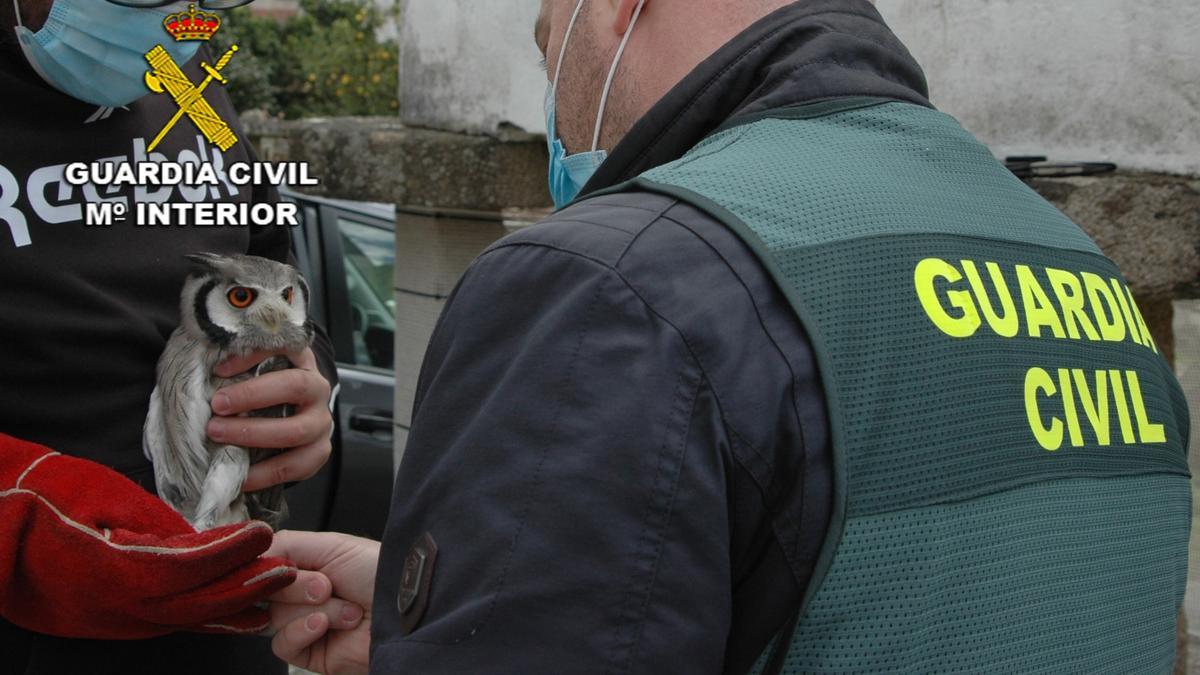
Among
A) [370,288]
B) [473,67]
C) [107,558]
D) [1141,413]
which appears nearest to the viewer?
Answer: [1141,413]

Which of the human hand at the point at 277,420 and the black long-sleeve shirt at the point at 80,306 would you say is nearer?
the black long-sleeve shirt at the point at 80,306

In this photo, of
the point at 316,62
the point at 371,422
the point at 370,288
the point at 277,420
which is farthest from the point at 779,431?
the point at 316,62

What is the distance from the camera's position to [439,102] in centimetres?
444

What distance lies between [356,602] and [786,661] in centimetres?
98

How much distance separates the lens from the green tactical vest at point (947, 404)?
1148mm

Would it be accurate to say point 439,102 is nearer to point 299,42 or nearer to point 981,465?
point 981,465

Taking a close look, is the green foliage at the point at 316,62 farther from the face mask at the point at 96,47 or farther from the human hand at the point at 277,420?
the human hand at the point at 277,420

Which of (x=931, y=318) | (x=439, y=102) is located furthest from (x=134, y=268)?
(x=439, y=102)

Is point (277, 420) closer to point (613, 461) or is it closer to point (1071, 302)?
point (613, 461)

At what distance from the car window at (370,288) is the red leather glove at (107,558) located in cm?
356

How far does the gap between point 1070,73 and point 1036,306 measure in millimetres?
2105

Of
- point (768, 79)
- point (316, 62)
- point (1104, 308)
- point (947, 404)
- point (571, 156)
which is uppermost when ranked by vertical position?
point (316, 62)

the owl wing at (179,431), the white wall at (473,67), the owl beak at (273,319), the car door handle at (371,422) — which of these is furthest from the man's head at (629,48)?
the car door handle at (371,422)

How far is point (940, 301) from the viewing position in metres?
1.23
